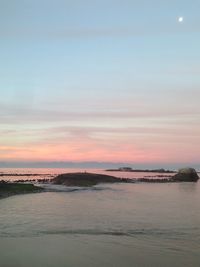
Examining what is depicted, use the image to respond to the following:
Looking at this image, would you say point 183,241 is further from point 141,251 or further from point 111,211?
point 111,211

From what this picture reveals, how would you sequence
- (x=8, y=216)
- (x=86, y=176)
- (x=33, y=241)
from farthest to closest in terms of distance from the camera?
(x=86, y=176) < (x=8, y=216) < (x=33, y=241)

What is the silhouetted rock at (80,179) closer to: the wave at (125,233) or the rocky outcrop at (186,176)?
the rocky outcrop at (186,176)

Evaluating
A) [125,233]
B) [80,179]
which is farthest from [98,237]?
[80,179]

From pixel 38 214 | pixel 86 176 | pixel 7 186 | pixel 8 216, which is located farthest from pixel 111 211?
pixel 86 176

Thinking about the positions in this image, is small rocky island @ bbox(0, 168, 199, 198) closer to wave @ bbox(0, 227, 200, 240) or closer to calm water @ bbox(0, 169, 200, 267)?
calm water @ bbox(0, 169, 200, 267)

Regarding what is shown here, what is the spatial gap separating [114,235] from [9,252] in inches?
257

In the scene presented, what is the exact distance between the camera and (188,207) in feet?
122

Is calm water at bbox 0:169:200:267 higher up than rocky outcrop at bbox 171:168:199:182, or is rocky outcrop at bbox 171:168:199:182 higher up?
rocky outcrop at bbox 171:168:199:182

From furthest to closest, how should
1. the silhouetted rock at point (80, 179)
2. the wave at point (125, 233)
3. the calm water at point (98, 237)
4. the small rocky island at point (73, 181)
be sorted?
1. the silhouetted rock at point (80, 179)
2. the small rocky island at point (73, 181)
3. the wave at point (125, 233)
4. the calm water at point (98, 237)

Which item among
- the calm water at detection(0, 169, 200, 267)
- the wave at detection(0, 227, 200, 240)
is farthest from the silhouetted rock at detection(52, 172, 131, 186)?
the wave at detection(0, 227, 200, 240)

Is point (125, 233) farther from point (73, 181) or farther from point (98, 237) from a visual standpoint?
point (73, 181)

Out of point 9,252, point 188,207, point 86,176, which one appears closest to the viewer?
point 9,252

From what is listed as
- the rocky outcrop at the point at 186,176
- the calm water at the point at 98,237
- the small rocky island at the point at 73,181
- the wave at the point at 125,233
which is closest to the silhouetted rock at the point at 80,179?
the small rocky island at the point at 73,181

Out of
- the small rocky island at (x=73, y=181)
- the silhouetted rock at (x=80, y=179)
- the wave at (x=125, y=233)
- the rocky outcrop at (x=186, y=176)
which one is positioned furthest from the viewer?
the rocky outcrop at (x=186, y=176)
